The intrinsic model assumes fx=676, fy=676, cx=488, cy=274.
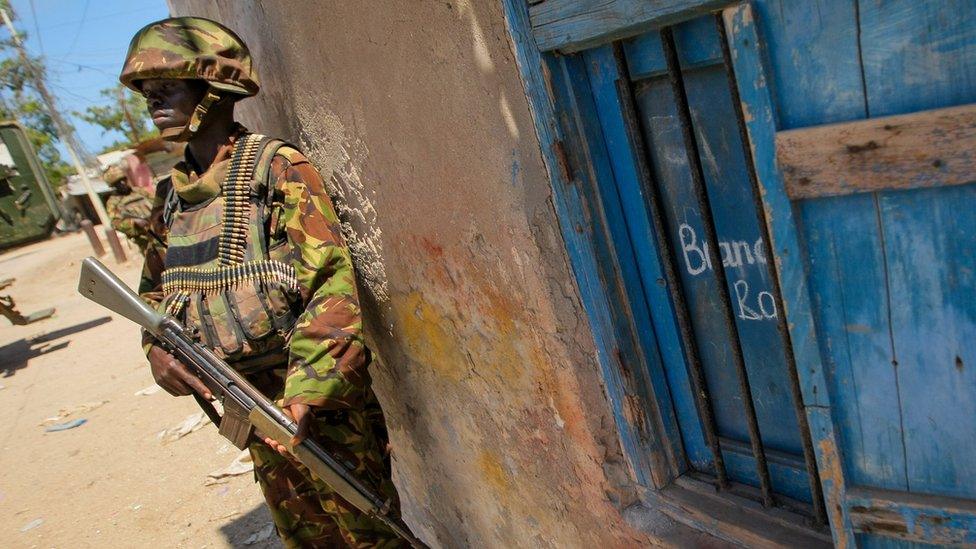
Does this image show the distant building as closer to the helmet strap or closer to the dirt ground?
the helmet strap

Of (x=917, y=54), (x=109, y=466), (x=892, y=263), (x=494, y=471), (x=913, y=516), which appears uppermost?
(x=917, y=54)

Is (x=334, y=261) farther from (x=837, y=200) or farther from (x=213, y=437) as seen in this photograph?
(x=213, y=437)

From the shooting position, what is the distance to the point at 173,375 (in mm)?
2361

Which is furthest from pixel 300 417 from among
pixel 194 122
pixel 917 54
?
pixel 917 54

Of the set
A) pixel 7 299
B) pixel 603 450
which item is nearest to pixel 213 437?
pixel 603 450

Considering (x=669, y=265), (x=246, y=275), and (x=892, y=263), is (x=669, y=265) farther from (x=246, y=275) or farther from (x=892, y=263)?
(x=246, y=275)

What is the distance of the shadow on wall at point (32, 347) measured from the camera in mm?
8883

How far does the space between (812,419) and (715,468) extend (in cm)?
48

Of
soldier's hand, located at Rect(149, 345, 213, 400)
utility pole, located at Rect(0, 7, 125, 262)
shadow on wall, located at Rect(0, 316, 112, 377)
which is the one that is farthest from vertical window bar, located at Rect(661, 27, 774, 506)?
utility pole, located at Rect(0, 7, 125, 262)

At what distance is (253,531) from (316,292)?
2139 millimetres

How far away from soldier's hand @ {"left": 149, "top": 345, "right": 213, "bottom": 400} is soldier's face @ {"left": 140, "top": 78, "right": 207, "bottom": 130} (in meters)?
0.79

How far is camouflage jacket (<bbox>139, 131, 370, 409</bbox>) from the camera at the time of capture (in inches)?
81.3

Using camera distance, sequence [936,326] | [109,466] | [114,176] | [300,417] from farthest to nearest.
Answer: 1. [114,176]
2. [109,466]
3. [300,417]
4. [936,326]

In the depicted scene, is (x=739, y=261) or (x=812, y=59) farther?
(x=739, y=261)
